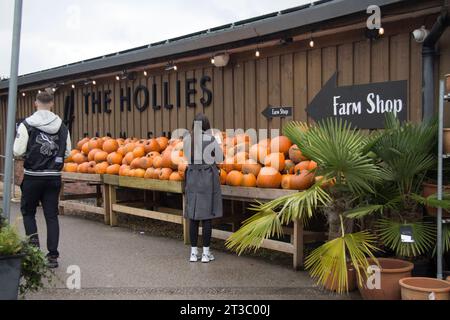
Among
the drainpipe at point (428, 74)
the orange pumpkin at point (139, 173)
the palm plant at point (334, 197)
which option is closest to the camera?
the palm plant at point (334, 197)

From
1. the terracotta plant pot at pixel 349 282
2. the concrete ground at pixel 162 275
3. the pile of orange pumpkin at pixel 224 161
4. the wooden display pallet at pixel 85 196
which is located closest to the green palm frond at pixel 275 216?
the pile of orange pumpkin at pixel 224 161

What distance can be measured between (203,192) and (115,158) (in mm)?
3229

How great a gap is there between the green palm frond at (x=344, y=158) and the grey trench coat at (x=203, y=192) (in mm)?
1585

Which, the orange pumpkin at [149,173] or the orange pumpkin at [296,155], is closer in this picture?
the orange pumpkin at [296,155]

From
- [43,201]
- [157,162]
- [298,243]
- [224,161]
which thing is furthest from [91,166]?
[298,243]

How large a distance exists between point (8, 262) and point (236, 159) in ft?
11.5

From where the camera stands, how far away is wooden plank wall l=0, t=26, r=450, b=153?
6094 millimetres

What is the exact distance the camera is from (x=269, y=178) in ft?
20.5

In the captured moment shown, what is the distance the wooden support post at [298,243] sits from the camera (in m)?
5.73

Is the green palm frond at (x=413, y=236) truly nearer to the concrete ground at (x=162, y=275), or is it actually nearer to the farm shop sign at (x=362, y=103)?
the concrete ground at (x=162, y=275)

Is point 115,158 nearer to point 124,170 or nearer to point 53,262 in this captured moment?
point 124,170

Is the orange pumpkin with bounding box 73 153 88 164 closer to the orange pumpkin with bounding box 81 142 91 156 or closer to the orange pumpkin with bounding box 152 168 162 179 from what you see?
the orange pumpkin with bounding box 81 142 91 156
